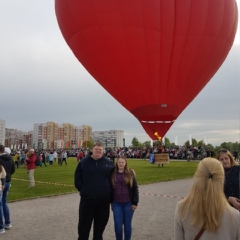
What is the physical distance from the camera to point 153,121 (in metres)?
14.2

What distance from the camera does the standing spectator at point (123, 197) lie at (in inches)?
172

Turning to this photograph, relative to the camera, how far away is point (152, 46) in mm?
12906

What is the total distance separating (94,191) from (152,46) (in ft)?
31.9

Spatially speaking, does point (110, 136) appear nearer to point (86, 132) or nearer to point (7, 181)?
point (86, 132)

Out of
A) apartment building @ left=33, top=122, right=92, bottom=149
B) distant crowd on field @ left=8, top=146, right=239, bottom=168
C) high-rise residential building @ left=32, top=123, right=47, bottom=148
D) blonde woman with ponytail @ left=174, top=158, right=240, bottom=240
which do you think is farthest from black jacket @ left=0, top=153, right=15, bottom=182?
high-rise residential building @ left=32, top=123, right=47, bottom=148

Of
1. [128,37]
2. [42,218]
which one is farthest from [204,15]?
[42,218]

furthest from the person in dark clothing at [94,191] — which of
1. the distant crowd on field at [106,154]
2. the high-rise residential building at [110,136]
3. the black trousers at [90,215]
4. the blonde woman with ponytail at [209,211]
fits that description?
the high-rise residential building at [110,136]

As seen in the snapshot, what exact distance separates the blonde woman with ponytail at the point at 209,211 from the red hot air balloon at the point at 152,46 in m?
11.4

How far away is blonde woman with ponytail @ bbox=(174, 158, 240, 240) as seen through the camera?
197 cm

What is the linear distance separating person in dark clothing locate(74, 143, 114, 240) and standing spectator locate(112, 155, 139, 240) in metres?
0.10

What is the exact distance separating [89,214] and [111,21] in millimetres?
10239

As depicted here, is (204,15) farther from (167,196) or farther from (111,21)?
(167,196)

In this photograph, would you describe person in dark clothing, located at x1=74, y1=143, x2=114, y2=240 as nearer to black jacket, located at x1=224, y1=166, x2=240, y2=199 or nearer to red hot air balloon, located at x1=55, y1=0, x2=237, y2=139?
black jacket, located at x1=224, y1=166, x2=240, y2=199

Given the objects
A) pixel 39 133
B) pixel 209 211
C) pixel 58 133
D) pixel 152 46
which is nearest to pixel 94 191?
pixel 209 211
